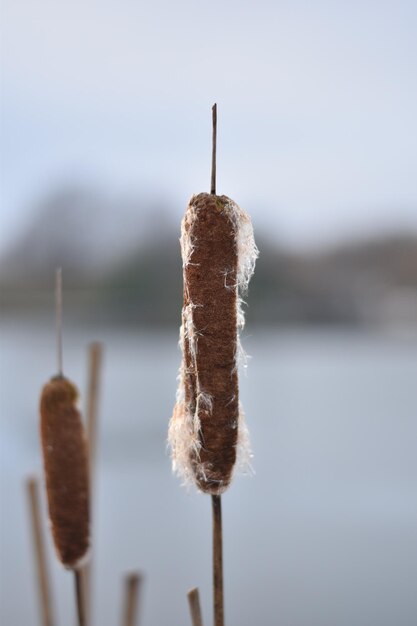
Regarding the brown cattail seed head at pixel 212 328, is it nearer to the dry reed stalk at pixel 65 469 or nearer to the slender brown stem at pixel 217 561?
the slender brown stem at pixel 217 561

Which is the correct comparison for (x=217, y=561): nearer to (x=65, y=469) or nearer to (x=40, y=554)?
(x=65, y=469)

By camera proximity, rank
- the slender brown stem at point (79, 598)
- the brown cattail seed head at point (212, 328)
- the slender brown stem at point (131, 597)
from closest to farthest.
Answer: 1. the brown cattail seed head at point (212, 328)
2. the slender brown stem at point (79, 598)
3. the slender brown stem at point (131, 597)

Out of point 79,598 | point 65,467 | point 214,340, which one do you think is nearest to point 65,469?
point 65,467

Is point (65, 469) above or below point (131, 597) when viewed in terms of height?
above

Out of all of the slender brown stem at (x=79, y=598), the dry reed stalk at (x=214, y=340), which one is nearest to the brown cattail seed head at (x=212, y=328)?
the dry reed stalk at (x=214, y=340)

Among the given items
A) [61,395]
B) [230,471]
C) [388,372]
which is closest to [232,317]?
[230,471]

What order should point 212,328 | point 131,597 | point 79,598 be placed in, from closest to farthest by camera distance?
point 212,328 < point 79,598 < point 131,597

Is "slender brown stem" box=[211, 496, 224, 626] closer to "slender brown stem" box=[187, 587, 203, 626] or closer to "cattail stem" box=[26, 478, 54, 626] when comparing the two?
"slender brown stem" box=[187, 587, 203, 626]
